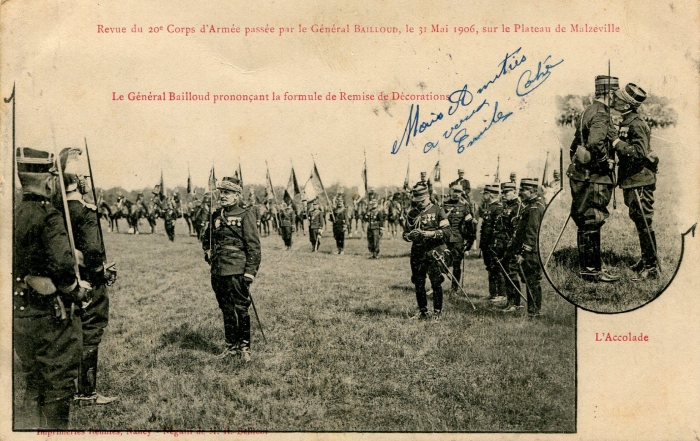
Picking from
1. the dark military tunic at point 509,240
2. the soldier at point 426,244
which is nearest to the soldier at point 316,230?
the soldier at point 426,244

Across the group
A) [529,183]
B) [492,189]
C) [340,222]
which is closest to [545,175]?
[529,183]

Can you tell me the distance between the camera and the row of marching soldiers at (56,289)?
4.03 m

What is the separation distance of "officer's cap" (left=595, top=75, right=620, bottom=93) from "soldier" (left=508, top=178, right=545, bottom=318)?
0.95 meters

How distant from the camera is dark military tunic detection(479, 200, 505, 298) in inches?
215

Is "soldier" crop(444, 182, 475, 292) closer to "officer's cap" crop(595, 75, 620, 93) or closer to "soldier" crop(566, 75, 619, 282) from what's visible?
"soldier" crop(566, 75, 619, 282)

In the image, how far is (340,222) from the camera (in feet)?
27.1

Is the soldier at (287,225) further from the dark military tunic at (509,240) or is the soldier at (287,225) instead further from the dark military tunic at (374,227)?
the dark military tunic at (509,240)

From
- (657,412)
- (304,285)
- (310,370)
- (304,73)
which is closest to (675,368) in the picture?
(657,412)

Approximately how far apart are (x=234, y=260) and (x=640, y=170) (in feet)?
12.0

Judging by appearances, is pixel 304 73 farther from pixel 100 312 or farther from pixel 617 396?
pixel 617 396

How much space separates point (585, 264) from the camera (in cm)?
506

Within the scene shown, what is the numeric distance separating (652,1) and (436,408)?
402 cm

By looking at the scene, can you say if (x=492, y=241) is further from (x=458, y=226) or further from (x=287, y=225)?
(x=287, y=225)
